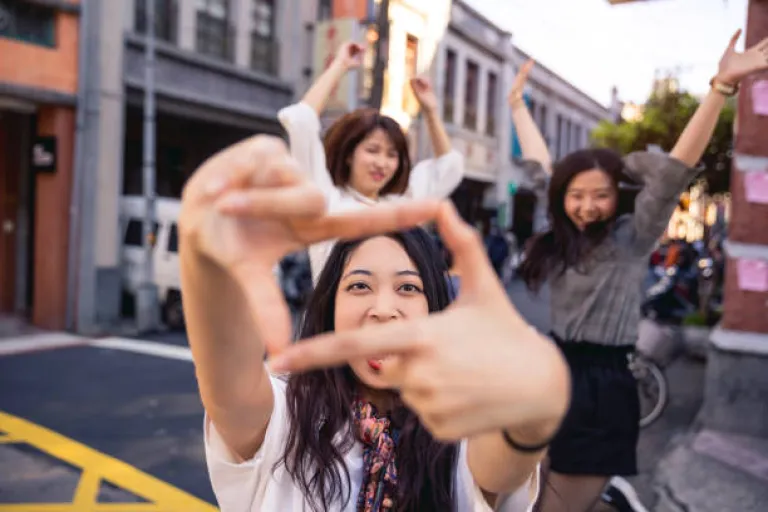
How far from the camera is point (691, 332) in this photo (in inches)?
272

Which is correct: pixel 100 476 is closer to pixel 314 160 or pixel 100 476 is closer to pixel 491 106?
pixel 314 160

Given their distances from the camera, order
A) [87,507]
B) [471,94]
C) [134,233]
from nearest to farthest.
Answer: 1. [87,507]
2. [134,233]
3. [471,94]

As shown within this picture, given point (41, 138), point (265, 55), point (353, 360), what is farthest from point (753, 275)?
point (265, 55)

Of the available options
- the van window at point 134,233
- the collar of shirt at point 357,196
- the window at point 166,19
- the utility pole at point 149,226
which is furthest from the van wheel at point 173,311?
the collar of shirt at point 357,196

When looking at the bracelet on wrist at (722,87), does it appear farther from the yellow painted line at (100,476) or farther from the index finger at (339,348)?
the yellow painted line at (100,476)

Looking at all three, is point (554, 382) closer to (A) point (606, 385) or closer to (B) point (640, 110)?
(A) point (606, 385)

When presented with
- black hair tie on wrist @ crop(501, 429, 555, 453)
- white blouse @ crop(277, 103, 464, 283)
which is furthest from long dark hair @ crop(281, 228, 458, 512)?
white blouse @ crop(277, 103, 464, 283)

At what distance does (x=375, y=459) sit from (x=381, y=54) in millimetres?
4641

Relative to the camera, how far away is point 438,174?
2.76 m

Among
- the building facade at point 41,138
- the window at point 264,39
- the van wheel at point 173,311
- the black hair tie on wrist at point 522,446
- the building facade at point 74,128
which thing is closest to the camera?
the black hair tie on wrist at point 522,446

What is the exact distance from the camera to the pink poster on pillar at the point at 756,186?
3900mm

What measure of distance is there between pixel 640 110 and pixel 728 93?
46.6ft

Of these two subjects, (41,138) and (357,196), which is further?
(41,138)

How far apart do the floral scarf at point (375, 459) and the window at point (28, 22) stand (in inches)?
315
